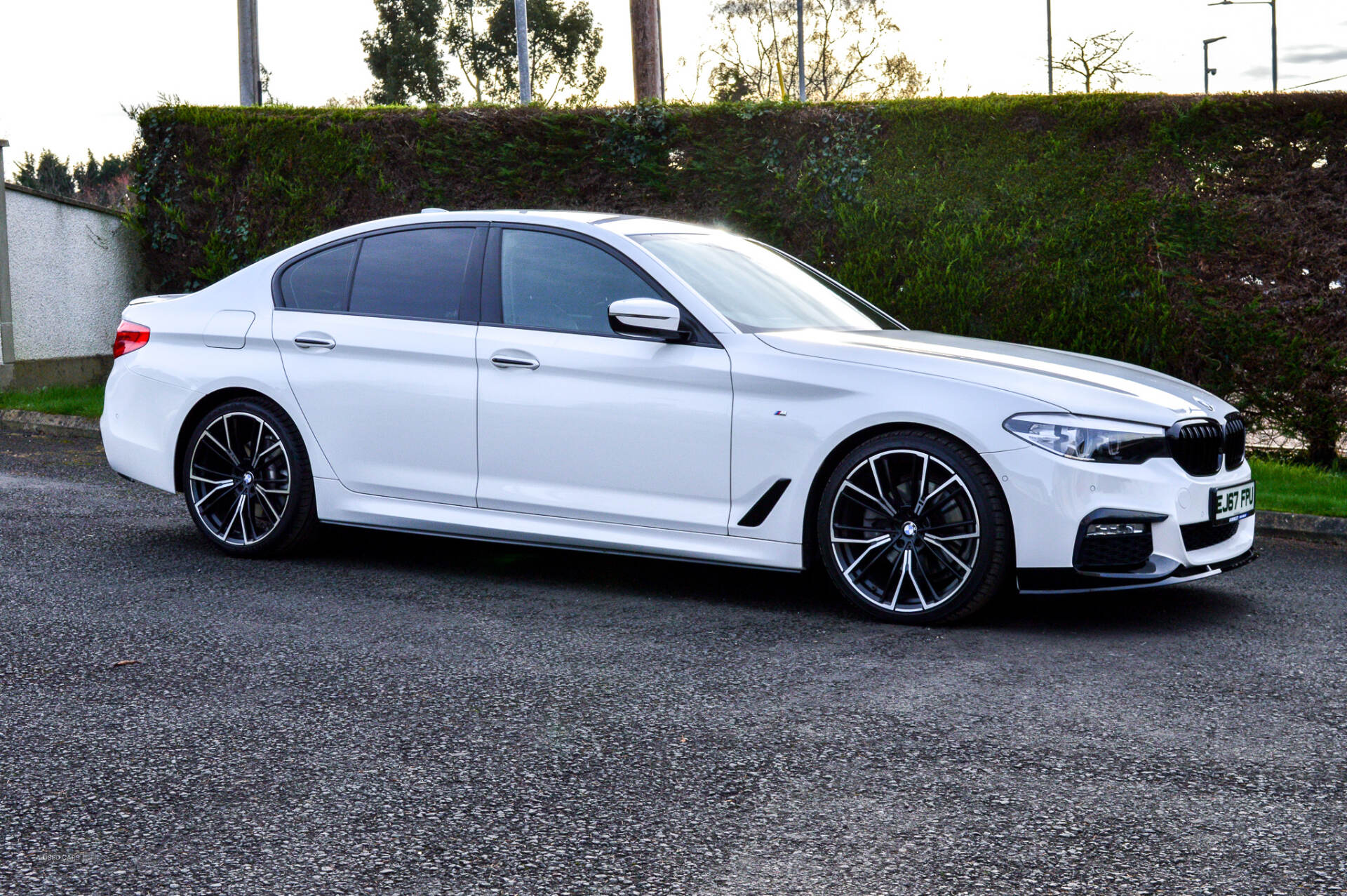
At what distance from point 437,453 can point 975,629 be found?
2469 millimetres

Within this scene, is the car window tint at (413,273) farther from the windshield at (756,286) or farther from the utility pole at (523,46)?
the utility pole at (523,46)

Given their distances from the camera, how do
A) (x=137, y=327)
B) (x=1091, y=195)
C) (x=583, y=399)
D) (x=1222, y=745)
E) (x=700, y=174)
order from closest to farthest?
1. (x=1222, y=745)
2. (x=583, y=399)
3. (x=137, y=327)
4. (x=1091, y=195)
5. (x=700, y=174)

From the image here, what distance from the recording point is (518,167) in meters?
12.1

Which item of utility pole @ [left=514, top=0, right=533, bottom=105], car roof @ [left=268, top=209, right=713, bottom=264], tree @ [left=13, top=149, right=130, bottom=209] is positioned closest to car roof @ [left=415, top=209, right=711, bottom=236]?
car roof @ [left=268, top=209, right=713, bottom=264]

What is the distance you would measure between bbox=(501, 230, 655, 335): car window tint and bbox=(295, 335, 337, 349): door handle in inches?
35.0

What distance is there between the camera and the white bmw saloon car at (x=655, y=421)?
522cm

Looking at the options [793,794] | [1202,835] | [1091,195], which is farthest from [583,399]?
[1091,195]

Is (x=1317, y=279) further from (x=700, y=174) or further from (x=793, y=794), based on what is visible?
(x=793, y=794)

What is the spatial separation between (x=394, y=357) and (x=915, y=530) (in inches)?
98.5

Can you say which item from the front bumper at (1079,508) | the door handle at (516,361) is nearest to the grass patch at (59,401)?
the door handle at (516,361)

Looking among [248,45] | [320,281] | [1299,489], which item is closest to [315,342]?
[320,281]

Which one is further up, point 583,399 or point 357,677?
point 583,399

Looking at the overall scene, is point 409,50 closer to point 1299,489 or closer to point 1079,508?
point 1299,489

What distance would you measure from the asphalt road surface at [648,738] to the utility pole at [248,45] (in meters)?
13.3
